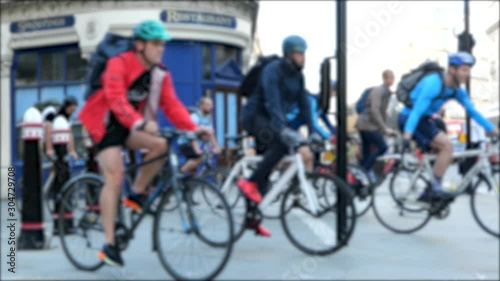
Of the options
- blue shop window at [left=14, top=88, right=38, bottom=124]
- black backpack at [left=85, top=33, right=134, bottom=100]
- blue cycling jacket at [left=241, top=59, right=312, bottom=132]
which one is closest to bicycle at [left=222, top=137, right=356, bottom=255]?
blue cycling jacket at [left=241, top=59, right=312, bottom=132]

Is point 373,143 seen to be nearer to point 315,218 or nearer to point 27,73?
point 315,218

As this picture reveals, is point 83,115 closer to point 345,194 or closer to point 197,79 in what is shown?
point 345,194

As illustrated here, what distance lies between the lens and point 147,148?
12.0 ft

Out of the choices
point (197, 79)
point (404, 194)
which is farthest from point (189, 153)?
point (197, 79)

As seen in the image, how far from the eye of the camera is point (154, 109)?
3754mm

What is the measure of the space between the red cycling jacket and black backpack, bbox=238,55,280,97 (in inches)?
40.3

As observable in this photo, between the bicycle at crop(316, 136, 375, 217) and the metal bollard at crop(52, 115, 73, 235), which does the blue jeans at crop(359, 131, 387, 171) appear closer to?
the bicycle at crop(316, 136, 375, 217)

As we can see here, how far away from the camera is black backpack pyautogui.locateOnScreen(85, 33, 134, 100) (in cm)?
348

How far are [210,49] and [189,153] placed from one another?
36.1 ft

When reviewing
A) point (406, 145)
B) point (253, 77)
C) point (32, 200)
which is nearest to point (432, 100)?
point (406, 145)

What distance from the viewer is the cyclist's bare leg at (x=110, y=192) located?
3604 mm

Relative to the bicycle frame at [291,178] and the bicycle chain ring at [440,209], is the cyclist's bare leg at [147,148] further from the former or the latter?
the bicycle chain ring at [440,209]

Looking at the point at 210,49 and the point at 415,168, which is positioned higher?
the point at 210,49

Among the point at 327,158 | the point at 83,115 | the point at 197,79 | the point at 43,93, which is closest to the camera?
the point at 83,115
